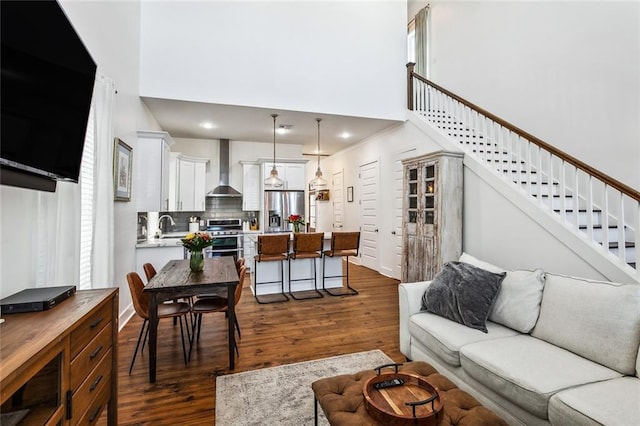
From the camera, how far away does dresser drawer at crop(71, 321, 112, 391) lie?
1.36 metres

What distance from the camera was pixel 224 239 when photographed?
20.7 feet

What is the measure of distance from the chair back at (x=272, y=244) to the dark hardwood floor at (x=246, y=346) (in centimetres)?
79

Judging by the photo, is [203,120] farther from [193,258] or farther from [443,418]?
[443,418]

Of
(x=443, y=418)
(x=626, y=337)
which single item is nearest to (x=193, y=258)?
(x=443, y=418)

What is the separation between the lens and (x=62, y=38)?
64.9 inches

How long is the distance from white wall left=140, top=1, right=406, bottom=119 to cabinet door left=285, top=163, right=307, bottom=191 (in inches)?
77.9

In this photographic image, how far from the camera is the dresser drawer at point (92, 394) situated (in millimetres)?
1371

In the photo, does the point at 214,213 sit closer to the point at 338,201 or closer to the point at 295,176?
the point at 295,176

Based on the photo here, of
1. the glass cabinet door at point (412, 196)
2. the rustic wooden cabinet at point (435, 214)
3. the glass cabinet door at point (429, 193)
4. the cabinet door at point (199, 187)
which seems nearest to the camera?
the rustic wooden cabinet at point (435, 214)

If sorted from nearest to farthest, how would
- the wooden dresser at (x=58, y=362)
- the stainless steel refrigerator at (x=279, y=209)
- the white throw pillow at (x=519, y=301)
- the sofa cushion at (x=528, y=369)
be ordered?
the wooden dresser at (x=58, y=362) < the sofa cushion at (x=528, y=369) < the white throw pillow at (x=519, y=301) < the stainless steel refrigerator at (x=279, y=209)

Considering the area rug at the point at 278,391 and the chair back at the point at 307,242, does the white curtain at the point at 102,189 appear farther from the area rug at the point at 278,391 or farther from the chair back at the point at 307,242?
the chair back at the point at 307,242

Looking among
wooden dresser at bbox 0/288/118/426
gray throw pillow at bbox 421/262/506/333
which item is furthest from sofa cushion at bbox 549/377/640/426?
→ wooden dresser at bbox 0/288/118/426

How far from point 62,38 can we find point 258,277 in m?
3.93

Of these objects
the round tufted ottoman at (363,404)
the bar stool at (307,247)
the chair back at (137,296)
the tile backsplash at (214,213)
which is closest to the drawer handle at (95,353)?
the chair back at (137,296)
